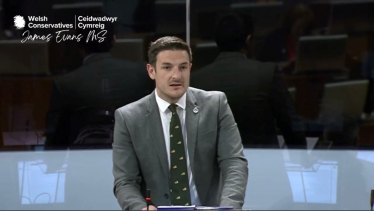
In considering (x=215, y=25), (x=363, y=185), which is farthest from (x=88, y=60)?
(x=363, y=185)

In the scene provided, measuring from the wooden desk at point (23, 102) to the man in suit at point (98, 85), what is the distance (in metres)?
0.05

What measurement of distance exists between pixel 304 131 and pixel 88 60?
130 centimetres

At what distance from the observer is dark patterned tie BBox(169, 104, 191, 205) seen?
9.64ft

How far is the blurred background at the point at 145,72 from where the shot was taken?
3877mm

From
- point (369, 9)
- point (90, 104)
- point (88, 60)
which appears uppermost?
point (369, 9)

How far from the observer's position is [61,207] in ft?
13.0

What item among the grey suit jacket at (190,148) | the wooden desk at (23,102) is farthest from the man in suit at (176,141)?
the wooden desk at (23,102)

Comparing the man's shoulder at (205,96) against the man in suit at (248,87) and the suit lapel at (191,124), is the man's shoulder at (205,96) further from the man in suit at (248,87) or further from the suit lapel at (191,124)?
the man in suit at (248,87)

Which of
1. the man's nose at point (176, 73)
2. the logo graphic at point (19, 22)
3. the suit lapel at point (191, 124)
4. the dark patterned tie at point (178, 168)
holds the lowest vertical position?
the dark patterned tie at point (178, 168)

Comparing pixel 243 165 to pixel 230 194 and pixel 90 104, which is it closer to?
pixel 230 194

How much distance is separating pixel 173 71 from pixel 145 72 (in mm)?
1055

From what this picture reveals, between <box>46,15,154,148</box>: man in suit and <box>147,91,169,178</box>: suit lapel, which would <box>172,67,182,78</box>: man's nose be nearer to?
<box>147,91,169,178</box>: suit lapel

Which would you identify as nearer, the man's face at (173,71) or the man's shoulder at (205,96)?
the man's face at (173,71)

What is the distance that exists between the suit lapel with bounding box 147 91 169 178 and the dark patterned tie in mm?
34
